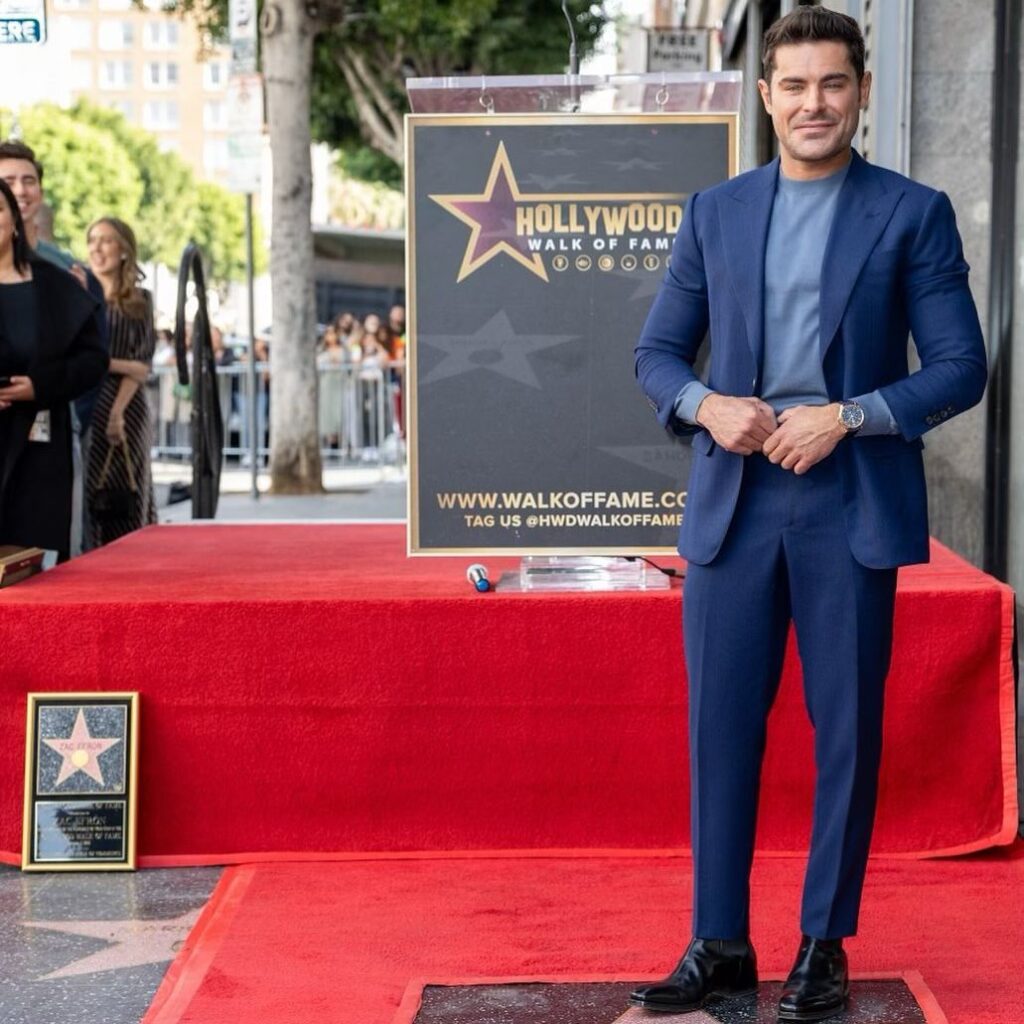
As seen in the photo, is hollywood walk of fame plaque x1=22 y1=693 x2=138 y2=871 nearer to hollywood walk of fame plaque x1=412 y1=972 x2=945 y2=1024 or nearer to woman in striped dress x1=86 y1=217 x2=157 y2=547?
hollywood walk of fame plaque x1=412 y1=972 x2=945 y2=1024

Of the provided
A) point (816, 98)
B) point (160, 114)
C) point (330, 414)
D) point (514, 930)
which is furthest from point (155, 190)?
point (816, 98)

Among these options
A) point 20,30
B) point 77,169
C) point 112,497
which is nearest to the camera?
point 20,30

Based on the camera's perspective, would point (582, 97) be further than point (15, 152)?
No

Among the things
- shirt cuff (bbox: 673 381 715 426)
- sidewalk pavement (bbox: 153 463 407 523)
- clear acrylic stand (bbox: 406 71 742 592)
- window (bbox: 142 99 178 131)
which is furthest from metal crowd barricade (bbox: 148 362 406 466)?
window (bbox: 142 99 178 131)

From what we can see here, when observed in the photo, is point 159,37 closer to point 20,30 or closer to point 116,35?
point 116,35

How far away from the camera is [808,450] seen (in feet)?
11.4

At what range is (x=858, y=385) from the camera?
3.56 meters

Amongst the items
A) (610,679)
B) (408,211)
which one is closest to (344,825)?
(610,679)

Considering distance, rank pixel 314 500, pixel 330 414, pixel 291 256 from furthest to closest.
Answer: pixel 330 414 < pixel 291 256 < pixel 314 500

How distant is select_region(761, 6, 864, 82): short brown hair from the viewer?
3473mm

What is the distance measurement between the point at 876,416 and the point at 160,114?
145788 mm

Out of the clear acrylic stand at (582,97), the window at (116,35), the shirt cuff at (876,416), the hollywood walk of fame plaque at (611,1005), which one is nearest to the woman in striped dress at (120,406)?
the clear acrylic stand at (582,97)

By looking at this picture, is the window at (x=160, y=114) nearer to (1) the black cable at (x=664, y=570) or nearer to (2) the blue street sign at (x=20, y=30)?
(2) the blue street sign at (x=20, y=30)

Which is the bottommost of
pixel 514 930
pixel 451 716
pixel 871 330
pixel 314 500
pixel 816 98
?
pixel 314 500
